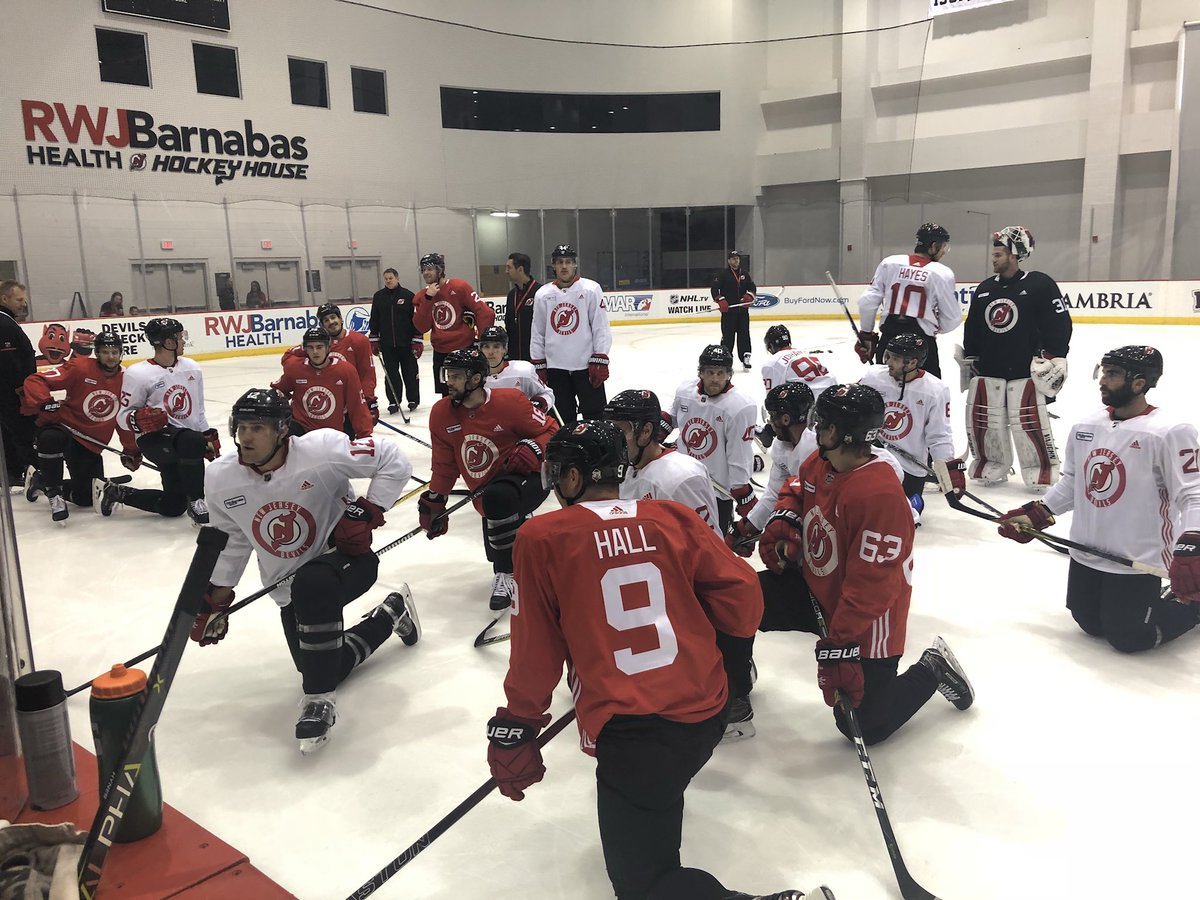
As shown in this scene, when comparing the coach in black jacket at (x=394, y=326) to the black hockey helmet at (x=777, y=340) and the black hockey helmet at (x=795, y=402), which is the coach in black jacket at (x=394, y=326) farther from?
the black hockey helmet at (x=795, y=402)

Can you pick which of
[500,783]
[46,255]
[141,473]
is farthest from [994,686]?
[46,255]

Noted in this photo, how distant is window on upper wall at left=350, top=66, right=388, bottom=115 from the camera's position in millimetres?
17359

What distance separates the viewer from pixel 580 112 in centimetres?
1973

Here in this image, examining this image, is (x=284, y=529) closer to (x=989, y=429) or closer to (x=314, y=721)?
(x=314, y=721)

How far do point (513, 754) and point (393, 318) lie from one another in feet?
22.9

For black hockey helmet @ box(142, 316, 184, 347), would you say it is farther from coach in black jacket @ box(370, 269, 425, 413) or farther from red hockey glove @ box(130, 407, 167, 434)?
coach in black jacket @ box(370, 269, 425, 413)

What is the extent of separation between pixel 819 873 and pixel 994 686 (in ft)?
4.00

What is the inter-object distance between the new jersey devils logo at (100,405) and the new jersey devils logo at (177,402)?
0.64 metres

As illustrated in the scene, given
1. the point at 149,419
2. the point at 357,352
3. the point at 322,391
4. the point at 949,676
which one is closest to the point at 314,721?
the point at 949,676

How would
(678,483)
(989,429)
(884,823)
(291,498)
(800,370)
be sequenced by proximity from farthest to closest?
(989,429) < (800,370) < (291,498) < (678,483) < (884,823)

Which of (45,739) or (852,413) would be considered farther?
(852,413)

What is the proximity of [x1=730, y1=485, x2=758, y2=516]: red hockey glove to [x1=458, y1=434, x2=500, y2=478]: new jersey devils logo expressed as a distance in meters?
1.03

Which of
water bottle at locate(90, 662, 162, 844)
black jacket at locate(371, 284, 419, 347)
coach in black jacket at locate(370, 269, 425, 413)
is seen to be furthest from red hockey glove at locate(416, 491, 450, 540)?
black jacket at locate(371, 284, 419, 347)

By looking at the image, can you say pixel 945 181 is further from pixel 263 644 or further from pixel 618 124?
pixel 263 644
